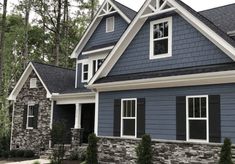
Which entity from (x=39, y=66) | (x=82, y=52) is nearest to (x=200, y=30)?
(x=82, y=52)

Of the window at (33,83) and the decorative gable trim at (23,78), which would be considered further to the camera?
the decorative gable trim at (23,78)

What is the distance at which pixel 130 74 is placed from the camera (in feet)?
43.3

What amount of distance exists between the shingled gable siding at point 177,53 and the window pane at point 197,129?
2012 millimetres

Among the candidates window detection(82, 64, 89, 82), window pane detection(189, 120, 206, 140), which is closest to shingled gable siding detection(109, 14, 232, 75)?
window pane detection(189, 120, 206, 140)

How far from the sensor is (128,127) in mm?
12727

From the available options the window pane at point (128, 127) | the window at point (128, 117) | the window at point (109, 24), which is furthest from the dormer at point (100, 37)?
the window pane at point (128, 127)

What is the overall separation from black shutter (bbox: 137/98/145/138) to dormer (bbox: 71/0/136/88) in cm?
564

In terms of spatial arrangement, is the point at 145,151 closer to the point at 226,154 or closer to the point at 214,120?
the point at 214,120

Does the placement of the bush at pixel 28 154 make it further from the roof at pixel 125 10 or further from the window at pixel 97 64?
the roof at pixel 125 10

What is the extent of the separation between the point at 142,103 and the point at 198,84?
96.3 inches

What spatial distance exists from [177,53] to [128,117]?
10.2ft

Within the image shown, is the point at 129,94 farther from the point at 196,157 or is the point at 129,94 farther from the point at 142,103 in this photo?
the point at 196,157

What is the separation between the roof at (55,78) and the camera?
1884 cm

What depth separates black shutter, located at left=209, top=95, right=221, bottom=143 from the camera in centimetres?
998
